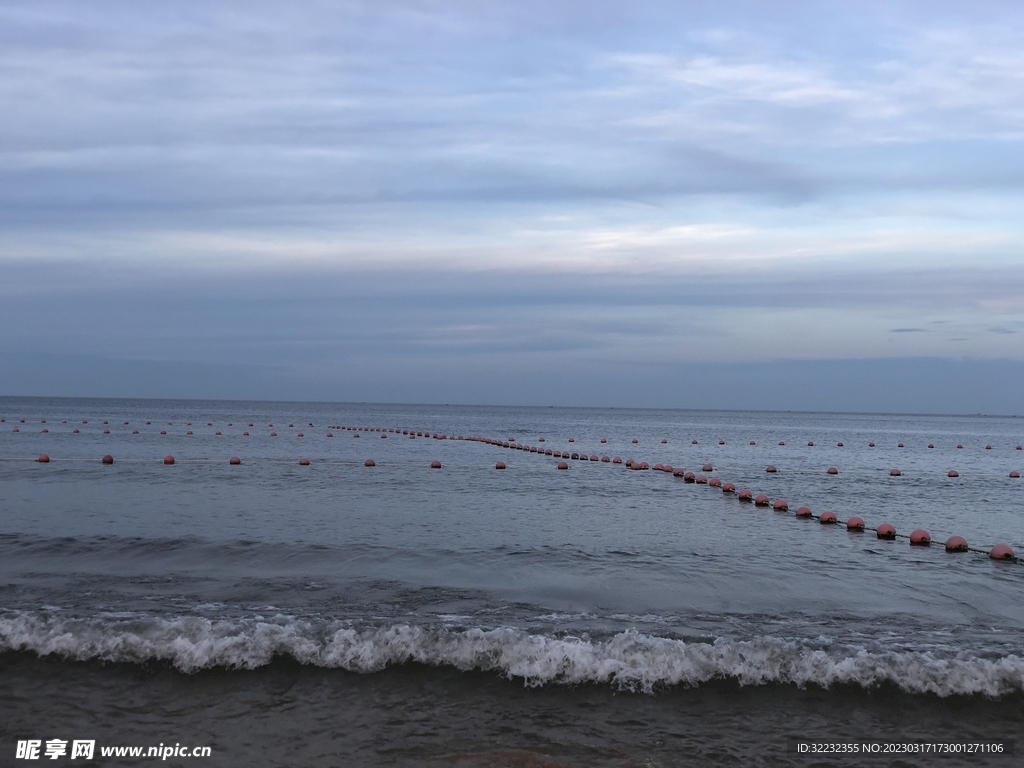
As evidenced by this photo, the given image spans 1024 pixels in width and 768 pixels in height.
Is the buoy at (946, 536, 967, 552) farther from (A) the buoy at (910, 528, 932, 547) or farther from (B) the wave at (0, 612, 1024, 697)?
(B) the wave at (0, 612, 1024, 697)

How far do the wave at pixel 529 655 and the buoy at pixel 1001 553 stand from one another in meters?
7.92

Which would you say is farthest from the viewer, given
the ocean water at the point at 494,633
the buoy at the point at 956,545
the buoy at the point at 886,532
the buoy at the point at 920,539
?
the buoy at the point at 886,532

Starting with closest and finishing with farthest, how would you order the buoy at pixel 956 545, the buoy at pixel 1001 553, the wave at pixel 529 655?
the wave at pixel 529 655
the buoy at pixel 1001 553
the buoy at pixel 956 545

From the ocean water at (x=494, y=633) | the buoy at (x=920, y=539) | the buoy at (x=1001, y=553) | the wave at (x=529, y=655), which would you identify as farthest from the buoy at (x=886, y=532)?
the wave at (x=529, y=655)

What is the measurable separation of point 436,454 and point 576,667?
117ft

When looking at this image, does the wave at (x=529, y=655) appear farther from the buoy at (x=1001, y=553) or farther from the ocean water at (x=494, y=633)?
the buoy at (x=1001, y=553)

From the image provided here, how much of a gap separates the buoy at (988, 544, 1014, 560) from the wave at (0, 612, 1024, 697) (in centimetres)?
792

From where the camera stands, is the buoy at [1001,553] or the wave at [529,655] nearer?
the wave at [529,655]

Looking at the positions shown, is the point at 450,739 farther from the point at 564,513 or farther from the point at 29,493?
the point at 29,493

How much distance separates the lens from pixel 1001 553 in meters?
17.0

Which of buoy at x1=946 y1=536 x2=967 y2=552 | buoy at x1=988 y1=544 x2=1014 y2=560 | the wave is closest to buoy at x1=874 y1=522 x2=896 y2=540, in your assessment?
buoy at x1=946 y1=536 x2=967 y2=552

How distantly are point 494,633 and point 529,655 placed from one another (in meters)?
0.71

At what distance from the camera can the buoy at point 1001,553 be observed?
16.9 m

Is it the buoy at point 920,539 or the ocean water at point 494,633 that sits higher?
the buoy at point 920,539
